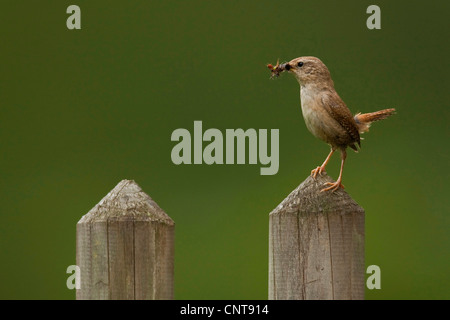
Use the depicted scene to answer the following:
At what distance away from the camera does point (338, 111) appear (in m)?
4.61

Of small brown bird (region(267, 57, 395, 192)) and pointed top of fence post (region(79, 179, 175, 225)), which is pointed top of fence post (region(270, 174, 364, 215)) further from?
small brown bird (region(267, 57, 395, 192))

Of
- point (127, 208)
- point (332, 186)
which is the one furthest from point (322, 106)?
point (127, 208)

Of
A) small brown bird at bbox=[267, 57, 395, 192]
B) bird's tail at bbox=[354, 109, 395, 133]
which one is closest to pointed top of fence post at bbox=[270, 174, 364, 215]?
small brown bird at bbox=[267, 57, 395, 192]

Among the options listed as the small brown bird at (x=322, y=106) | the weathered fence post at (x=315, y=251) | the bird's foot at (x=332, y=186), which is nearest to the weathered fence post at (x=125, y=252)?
the weathered fence post at (x=315, y=251)

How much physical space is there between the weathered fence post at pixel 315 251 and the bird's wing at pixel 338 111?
1.37 metres

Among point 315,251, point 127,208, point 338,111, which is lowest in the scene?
point 315,251

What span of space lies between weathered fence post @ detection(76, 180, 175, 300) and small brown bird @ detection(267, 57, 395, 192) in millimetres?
1621

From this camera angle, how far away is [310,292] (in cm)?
331

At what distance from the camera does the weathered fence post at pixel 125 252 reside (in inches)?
126

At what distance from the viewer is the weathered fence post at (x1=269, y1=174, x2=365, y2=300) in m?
3.28

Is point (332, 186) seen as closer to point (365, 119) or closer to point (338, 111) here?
point (338, 111)

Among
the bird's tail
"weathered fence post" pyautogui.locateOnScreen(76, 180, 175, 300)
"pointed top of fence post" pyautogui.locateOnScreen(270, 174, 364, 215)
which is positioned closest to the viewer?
"weathered fence post" pyautogui.locateOnScreen(76, 180, 175, 300)

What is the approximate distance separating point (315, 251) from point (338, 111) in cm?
148
